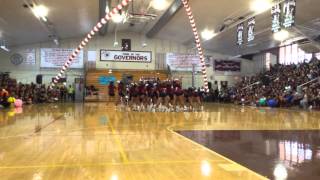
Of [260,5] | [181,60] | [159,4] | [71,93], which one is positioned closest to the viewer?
[260,5]

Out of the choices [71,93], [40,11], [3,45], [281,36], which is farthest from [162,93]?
[3,45]

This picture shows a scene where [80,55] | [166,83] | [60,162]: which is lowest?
[60,162]

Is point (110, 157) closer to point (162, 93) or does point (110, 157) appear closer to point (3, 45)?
point (162, 93)

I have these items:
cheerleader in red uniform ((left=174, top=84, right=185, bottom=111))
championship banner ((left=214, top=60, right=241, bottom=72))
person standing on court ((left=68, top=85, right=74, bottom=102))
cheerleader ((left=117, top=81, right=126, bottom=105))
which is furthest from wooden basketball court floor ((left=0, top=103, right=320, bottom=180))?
championship banner ((left=214, top=60, right=241, bottom=72))

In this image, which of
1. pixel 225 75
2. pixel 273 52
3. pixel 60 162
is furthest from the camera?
pixel 225 75

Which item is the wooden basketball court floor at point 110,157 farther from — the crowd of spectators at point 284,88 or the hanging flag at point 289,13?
the crowd of spectators at point 284,88

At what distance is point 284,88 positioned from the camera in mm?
29188

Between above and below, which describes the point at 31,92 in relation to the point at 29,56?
below

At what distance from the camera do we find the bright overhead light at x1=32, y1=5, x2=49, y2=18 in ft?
79.6

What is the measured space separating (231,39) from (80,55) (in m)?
13.5

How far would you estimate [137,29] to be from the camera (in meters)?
38.3

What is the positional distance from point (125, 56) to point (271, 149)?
32574 mm

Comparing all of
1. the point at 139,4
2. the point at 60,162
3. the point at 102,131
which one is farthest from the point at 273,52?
the point at 60,162

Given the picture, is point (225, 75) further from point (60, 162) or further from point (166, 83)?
point (60, 162)
